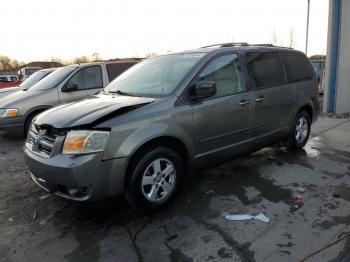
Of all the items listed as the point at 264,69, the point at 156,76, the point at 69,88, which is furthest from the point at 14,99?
the point at 264,69

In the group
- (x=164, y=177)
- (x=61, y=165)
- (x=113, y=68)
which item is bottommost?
(x=164, y=177)

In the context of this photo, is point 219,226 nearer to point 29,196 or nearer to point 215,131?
point 215,131

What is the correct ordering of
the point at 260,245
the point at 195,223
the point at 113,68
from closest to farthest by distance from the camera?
the point at 260,245 < the point at 195,223 < the point at 113,68

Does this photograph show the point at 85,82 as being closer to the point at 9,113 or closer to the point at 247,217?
the point at 9,113

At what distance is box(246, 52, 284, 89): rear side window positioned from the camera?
4.98 metres

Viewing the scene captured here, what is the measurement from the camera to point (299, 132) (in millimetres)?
6086

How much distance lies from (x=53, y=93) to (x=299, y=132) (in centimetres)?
537

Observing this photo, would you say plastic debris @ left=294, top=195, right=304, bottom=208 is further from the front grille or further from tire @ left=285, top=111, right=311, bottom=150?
the front grille

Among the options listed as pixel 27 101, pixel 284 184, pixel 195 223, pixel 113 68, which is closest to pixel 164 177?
pixel 195 223

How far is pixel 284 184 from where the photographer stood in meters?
4.60

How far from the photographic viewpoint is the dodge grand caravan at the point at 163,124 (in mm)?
3432

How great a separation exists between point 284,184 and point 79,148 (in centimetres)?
266

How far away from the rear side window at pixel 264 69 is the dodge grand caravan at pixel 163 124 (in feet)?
0.05

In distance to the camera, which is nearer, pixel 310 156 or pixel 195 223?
pixel 195 223
